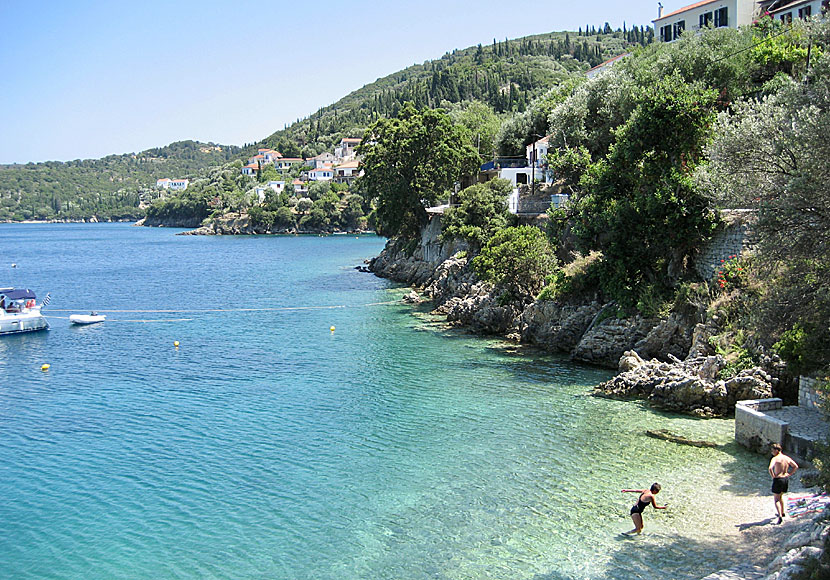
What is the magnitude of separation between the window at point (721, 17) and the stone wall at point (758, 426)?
44006 mm

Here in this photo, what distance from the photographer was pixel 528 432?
71.9 ft

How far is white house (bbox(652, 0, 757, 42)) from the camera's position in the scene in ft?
168

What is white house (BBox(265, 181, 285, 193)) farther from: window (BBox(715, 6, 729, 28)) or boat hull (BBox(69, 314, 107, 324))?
window (BBox(715, 6, 729, 28))

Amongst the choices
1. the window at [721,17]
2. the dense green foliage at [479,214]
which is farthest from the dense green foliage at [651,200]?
the window at [721,17]

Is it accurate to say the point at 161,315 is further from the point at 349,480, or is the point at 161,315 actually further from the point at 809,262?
the point at 809,262

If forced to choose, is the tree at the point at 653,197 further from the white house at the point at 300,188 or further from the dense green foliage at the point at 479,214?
the white house at the point at 300,188

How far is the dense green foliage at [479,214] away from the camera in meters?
48.8

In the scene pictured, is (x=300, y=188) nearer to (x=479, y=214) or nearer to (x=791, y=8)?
(x=479, y=214)

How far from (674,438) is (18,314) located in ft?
141

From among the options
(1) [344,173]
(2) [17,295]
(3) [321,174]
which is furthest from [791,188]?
(3) [321,174]

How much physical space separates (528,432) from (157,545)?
12053 millimetres

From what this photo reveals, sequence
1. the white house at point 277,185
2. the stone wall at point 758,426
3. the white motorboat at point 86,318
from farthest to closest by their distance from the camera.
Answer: the white house at point 277,185 < the white motorboat at point 86,318 < the stone wall at point 758,426

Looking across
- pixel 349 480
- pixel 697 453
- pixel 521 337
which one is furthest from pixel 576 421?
pixel 521 337

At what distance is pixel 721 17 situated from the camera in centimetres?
5322
